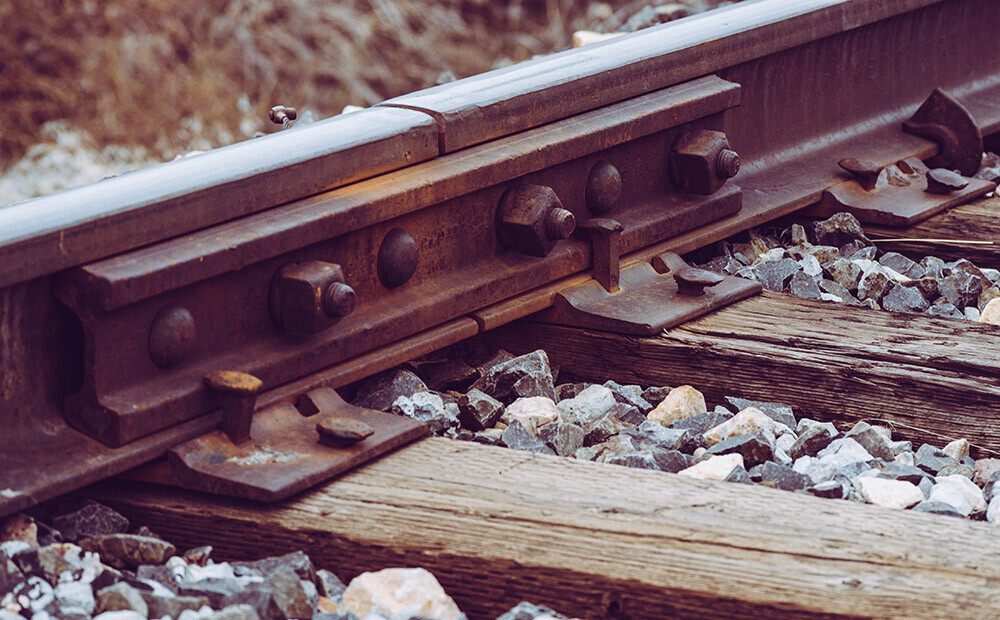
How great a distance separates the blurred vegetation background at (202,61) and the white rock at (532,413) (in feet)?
16.2

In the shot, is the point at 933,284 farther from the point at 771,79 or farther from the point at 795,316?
the point at 771,79

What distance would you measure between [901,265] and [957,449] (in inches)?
33.2

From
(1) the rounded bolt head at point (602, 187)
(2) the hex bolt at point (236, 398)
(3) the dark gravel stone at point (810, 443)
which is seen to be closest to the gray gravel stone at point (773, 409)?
(3) the dark gravel stone at point (810, 443)

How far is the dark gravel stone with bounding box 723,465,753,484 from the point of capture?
2.03m

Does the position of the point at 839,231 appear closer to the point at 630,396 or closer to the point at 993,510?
the point at 630,396

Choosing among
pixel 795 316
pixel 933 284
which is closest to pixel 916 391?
pixel 795 316

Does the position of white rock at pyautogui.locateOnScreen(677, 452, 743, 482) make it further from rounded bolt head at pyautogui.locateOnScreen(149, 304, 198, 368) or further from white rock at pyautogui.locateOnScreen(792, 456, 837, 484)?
rounded bolt head at pyautogui.locateOnScreen(149, 304, 198, 368)

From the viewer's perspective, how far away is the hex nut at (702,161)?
284 cm

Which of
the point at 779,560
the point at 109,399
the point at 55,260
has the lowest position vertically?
the point at 779,560

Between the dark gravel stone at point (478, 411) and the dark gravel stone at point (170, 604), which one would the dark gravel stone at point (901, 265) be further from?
the dark gravel stone at point (170, 604)

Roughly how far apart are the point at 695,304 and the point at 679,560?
38.5 inches

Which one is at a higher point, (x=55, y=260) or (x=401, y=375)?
(x=55, y=260)

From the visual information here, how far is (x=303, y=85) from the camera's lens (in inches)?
337

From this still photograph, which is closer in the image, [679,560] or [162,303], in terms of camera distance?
[679,560]
